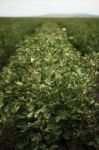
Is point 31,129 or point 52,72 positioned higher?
point 52,72

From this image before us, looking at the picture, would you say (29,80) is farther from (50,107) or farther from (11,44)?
(11,44)

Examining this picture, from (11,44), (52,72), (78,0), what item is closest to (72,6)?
(78,0)

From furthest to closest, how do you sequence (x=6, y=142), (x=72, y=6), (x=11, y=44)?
(x=72, y=6), (x=11, y=44), (x=6, y=142)

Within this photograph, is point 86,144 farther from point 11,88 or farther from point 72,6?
point 72,6

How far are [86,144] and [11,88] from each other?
0.95 metres

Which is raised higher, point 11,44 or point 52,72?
point 52,72

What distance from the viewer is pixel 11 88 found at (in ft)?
12.6

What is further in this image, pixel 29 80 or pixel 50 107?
pixel 29 80

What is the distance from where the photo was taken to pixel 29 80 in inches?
149

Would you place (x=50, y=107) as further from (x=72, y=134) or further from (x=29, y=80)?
(x=29, y=80)

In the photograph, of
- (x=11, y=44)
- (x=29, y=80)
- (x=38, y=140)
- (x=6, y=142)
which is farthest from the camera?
(x=11, y=44)

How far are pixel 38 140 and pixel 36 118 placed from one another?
0.20m

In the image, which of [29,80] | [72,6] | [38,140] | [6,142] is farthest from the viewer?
[72,6]

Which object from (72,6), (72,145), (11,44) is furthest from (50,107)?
(72,6)
